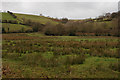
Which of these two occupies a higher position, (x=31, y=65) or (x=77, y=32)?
(x=77, y=32)

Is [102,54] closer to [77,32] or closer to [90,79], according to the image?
[90,79]

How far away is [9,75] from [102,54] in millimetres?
8405

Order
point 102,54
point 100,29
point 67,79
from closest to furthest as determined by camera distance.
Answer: point 67,79
point 102,54
point 100,29

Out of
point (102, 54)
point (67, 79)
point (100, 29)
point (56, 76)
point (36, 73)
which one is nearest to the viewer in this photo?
point (67, 79)

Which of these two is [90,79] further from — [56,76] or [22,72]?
[22,72]

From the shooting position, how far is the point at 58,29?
5441cm

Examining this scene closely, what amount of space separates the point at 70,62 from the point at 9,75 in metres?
4.17

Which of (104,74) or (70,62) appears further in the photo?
(70,62)

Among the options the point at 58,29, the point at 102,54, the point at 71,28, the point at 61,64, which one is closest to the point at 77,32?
the point at 71,28

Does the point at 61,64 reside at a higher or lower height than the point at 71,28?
lower

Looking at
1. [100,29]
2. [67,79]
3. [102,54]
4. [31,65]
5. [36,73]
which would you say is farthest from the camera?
[100,29]

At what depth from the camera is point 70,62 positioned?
8906mm

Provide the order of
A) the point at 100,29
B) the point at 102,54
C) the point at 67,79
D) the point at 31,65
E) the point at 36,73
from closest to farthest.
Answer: the point at 67,79 < the point at 36,73 < the point at 31,65 < the point at 102,54 < the point at 100,29

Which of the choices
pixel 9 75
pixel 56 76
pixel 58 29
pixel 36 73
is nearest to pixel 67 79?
pixel 56 76
